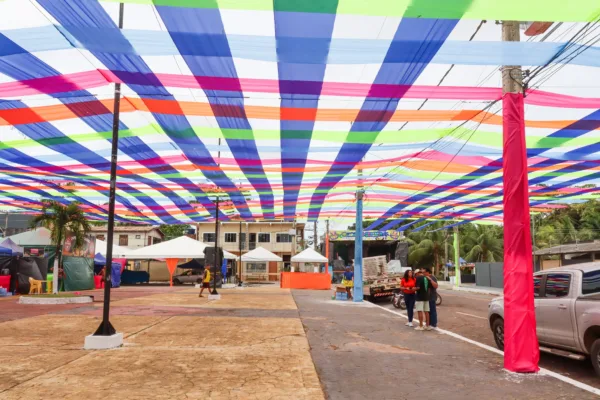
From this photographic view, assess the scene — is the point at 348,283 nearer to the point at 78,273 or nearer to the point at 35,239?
the point at 78,273

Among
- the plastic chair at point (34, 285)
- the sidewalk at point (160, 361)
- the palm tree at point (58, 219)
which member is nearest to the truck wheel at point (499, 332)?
the sidewalk at point (160, 361)

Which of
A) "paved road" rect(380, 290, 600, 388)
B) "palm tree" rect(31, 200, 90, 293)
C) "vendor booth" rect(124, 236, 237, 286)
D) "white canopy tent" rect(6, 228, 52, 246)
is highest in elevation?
"palm tree" rect(31, 200, 90, 293)

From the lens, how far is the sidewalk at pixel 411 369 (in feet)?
20.1

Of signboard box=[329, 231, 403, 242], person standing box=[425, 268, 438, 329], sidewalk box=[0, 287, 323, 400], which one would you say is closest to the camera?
sidewalk box=[0, 287, 323, 400]

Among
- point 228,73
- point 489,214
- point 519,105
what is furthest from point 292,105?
point 489,214

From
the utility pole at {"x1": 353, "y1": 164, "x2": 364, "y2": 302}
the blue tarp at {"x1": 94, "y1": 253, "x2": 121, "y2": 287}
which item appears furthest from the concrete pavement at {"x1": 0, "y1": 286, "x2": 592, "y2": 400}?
the blue tarp at {"x1": 94, "y1": 253, "x2": 121, "y2": 287}

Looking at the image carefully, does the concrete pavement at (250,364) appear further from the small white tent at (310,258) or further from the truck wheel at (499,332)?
the small white tent at (310,258)

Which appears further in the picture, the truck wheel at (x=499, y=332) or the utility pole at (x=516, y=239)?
the truck wheel at (x=499, y=332)

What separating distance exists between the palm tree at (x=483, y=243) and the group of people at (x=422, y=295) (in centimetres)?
3886

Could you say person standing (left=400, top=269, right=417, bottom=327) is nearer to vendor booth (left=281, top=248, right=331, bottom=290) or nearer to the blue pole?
the blue pole

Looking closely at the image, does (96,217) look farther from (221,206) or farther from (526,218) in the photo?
(526,218)

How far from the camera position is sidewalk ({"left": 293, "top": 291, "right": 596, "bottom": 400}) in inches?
241

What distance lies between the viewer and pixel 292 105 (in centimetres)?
998

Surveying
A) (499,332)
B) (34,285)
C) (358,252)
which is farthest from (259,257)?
(499,332)
